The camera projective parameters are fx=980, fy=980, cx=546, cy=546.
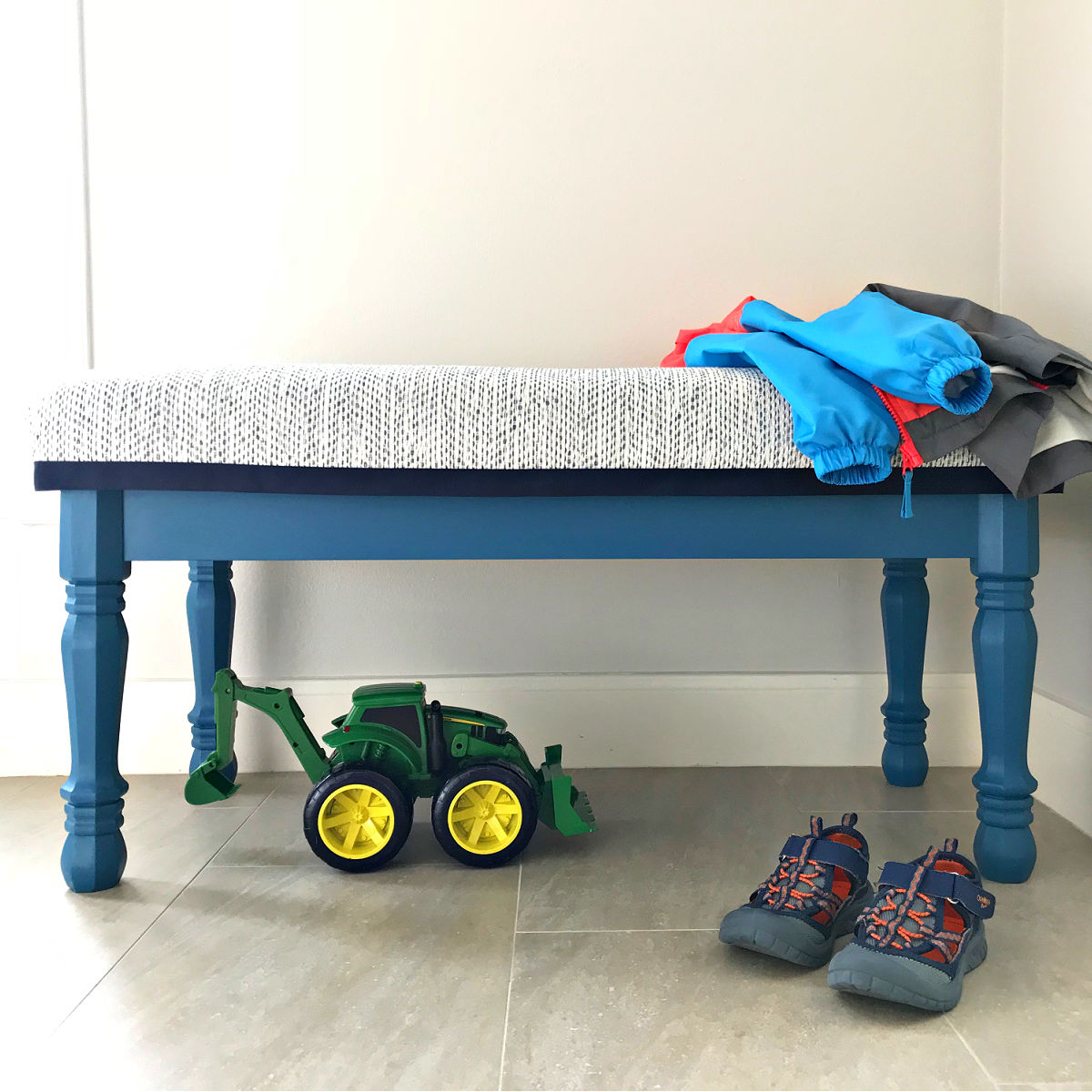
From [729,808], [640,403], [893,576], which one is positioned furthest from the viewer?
[893,576]

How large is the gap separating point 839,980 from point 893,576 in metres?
0.84

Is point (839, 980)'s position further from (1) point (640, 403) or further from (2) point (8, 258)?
(2) point (8, 258)

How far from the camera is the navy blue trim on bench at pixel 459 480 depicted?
1119 millimetres

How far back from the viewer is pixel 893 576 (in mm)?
1590

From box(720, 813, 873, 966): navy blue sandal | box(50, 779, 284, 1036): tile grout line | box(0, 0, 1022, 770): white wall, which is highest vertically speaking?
box(0, 0, 1022, 770): white wall

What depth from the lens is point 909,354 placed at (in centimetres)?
105

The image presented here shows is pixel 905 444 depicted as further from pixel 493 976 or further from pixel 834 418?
pixel 493 976

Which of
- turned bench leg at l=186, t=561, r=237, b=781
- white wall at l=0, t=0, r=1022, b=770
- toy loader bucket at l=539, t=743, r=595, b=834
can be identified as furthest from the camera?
white wall at l=0, t=0, r=1022, b=770

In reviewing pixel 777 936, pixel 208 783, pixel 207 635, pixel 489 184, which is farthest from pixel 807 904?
pixel 489 184

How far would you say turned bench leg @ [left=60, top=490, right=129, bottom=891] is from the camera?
1.13 m

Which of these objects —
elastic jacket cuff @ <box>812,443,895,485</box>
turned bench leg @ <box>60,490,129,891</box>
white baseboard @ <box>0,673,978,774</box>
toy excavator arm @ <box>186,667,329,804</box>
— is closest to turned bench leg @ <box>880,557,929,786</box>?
white baseboard @ <box>0,673,978,774</box>

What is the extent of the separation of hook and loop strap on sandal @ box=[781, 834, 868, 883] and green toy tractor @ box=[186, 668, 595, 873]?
0.30 meters

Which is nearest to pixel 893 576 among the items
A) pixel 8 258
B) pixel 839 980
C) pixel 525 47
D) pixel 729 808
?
pixel 729 808

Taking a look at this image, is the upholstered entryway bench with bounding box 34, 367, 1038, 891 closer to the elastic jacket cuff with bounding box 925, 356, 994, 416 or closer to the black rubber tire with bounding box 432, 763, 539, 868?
the elastic jacket cuff with bounding box 925, 356, 994, 416
